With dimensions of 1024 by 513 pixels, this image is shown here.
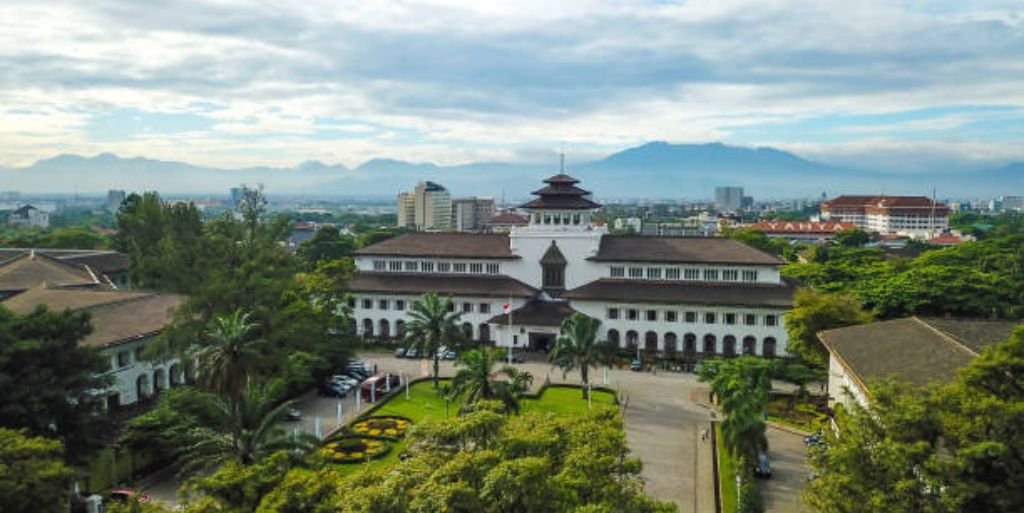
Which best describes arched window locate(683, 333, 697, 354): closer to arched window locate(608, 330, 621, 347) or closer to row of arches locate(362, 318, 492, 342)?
arched window locate(608, 330, 621, 347)

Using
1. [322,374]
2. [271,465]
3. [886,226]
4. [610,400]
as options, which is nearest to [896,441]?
[271,465]

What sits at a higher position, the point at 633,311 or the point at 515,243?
the point at 515,243

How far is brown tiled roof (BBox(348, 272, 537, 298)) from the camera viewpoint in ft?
190

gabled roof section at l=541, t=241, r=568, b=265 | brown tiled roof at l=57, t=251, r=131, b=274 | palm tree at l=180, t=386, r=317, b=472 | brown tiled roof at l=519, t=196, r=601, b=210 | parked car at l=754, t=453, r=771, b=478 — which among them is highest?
brown tiled roof at l=519, t=196, r=601, b=210

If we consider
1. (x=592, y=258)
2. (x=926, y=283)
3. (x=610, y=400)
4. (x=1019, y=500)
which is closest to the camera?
(x=1019, y=500)

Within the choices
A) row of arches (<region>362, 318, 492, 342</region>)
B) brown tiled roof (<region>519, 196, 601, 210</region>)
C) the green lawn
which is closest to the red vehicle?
row of arches (<region>362, 318, 492, 342</region>)

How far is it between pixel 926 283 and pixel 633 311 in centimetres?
1996

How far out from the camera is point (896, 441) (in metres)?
17.5

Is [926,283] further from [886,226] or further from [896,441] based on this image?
[886,226]

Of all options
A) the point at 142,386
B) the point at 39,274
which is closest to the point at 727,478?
the point at 142,386

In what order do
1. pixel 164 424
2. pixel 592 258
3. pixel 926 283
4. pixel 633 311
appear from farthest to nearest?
pixel 592 258
pixel 633 311
pixel 926 283
pixel 164 424

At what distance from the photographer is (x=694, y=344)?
54.3 m

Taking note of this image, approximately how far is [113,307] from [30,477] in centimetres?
2427

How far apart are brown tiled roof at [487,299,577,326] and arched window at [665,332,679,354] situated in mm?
7397
